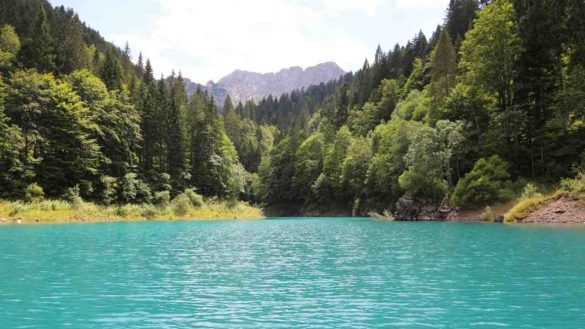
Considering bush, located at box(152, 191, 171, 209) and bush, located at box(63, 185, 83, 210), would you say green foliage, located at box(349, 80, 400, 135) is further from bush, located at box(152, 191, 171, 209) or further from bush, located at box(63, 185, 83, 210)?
bush, located at box(63, 185, 83, 210)

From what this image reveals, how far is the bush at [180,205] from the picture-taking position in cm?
8718

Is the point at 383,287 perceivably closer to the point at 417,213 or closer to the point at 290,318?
the point at 290,318

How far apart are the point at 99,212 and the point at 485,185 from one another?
53199mm

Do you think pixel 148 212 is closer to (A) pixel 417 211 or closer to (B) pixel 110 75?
(B) pixel 110 75

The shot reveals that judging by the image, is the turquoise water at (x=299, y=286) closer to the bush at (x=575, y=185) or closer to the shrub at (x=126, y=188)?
the bush at (x=575, y=185)

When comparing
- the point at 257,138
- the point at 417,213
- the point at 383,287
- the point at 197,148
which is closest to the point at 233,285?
the point at 383,287

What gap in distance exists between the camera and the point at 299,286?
17.2 m

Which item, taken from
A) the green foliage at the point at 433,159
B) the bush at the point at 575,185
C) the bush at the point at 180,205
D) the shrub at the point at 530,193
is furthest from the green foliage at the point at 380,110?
the bush at the point at 575,185

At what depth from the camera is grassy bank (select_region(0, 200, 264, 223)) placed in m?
60.3

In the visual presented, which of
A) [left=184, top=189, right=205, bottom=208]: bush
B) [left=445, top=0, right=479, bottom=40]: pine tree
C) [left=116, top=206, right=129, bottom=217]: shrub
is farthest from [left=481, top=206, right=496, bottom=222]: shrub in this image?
[left=445, top=0, right=479, bottom=40]: pine tree

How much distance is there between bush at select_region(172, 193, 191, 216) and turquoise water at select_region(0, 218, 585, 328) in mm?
57778

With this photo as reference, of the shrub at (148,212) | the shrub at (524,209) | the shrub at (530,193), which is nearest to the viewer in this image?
the shrub at (524,209)

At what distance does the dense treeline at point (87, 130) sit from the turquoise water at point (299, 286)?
48440 mm

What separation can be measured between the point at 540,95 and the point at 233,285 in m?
56.7
